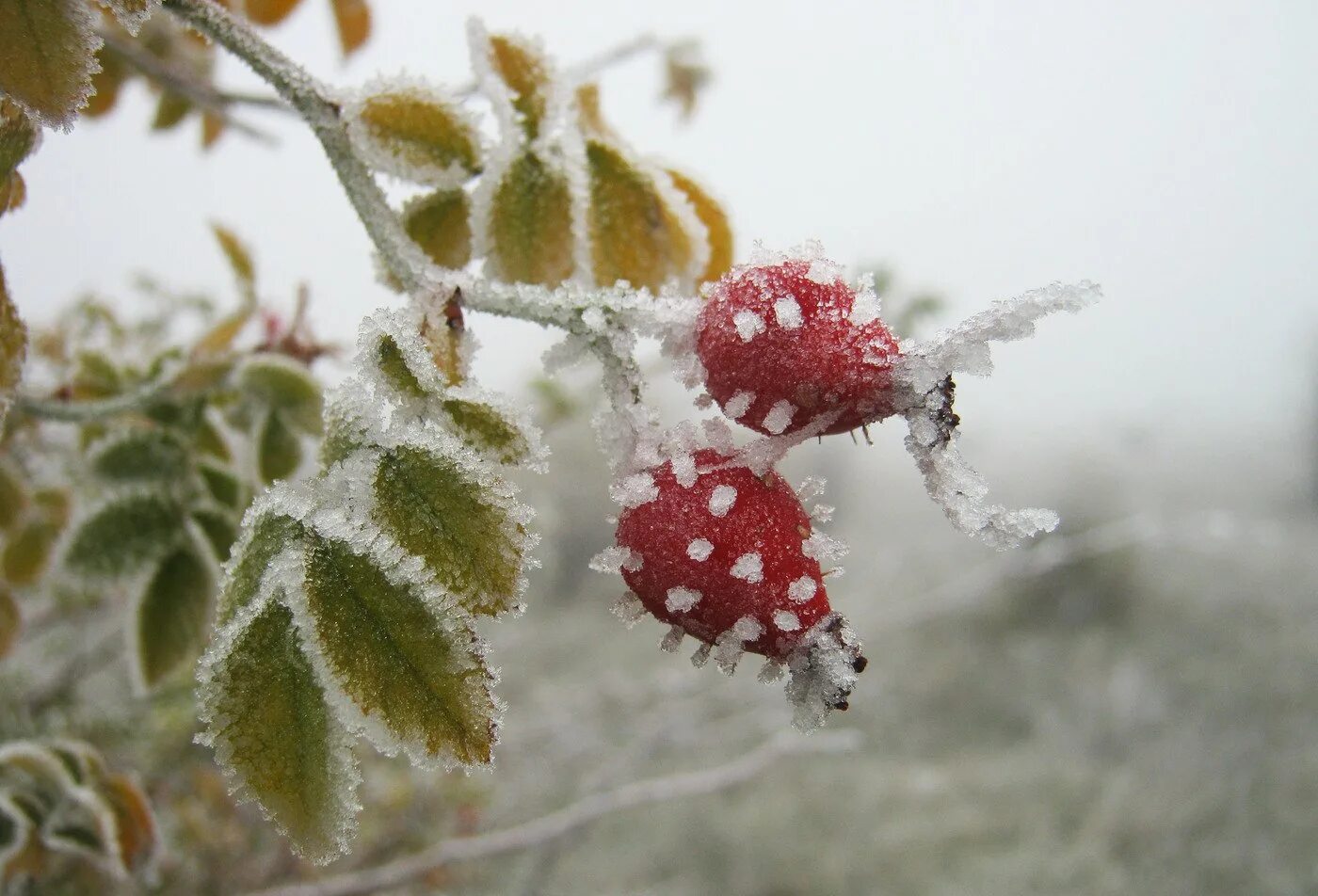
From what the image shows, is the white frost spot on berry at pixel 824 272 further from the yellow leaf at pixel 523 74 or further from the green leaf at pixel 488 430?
the yellow leaf at pixel 523 74

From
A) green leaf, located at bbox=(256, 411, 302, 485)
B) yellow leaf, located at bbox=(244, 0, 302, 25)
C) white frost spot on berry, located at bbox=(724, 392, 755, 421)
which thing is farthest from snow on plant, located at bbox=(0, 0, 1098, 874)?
yellow leaf, located at bbox=(244, 0, 302, 25)

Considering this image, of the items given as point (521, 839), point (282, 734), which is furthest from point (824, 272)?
point (521, 839)

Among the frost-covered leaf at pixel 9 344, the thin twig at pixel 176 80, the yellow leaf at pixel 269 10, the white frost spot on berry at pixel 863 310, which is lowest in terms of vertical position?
the frost-covered leaf at pixel 9 344

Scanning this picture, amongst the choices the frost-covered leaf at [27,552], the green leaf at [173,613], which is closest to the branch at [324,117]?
the green leaf at [173,613]

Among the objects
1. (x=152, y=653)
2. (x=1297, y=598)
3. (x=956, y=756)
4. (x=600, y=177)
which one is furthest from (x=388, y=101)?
(x=1297, y=598)

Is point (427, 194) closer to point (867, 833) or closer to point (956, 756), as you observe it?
point (867, 833)

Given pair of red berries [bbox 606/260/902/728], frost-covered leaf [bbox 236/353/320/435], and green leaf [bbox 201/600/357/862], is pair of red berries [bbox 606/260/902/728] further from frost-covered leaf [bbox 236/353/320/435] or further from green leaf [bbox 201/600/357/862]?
frost-covered leaf [bbox 236/353/320/435]
